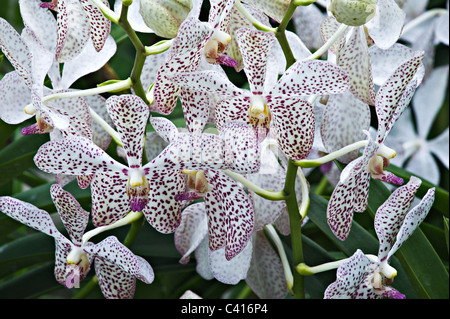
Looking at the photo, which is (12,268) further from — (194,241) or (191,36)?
(191,36)

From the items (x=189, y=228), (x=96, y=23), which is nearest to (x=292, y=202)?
(x=189, y=228)

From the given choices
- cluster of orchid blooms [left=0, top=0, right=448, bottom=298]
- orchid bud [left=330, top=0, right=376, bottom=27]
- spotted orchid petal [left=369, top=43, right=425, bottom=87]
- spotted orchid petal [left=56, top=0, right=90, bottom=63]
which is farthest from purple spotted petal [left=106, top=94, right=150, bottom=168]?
spotted orchid petal [left=369, top=43, right=425, bottom=87]

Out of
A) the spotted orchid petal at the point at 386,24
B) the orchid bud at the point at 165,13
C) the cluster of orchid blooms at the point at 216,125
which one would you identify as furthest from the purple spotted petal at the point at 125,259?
the spotted orchid petal at the point at 386,24

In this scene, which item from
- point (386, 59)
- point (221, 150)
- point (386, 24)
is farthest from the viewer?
point (386, 59)

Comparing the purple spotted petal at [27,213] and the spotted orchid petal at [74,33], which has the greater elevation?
the spotted orchid petal at [74,33]

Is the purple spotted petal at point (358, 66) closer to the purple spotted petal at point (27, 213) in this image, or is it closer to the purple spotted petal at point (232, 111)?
the purple spotted petal at point (232, 111)

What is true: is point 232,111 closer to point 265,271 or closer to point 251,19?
point 251,19
